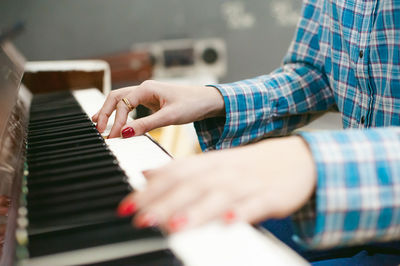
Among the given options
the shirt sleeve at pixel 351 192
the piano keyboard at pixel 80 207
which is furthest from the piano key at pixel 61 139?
the shirt sleeve at pixel 351 192

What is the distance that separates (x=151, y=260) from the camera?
397mm

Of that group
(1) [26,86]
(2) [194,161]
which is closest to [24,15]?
(1) [26,86]

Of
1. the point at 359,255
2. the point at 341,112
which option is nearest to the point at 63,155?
the point at 359,255

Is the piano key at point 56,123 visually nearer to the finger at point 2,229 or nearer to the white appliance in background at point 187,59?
the finger at point 2,229

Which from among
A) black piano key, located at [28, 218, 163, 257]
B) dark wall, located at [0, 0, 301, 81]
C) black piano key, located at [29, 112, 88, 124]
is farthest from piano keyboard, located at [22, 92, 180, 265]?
dark wall, located at [0, 0, 301, 81]

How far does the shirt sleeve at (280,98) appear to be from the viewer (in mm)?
960

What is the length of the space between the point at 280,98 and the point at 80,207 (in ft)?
2.09

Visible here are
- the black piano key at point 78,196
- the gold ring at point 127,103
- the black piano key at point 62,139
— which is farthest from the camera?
the gold ring at point 127,103

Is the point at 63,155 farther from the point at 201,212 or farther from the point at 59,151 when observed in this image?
the point at 201,212

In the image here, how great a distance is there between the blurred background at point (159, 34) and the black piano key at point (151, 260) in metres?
2.42

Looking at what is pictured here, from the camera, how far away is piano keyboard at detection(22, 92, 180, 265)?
41 centimetres

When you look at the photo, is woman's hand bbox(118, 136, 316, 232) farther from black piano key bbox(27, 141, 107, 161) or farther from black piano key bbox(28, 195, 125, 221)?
black piano key bbox(27, 141, 107, 161)

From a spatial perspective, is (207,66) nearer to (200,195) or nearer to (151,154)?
(151,154)

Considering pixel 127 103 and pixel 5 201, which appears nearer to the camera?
pixel 5 201
